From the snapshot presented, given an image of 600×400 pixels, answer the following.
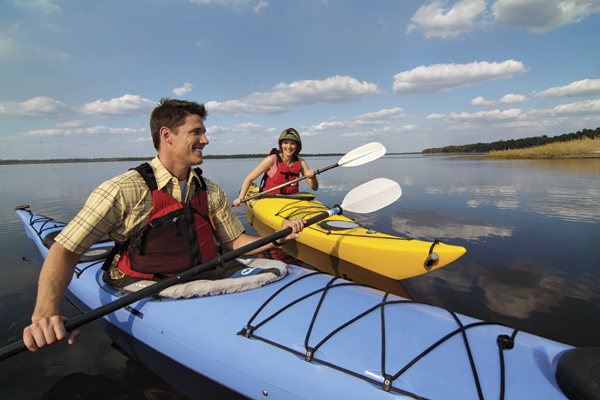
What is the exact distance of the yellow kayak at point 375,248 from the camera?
3.10 metres

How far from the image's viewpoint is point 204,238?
239cm

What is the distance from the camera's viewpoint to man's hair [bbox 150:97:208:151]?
7.06 feet

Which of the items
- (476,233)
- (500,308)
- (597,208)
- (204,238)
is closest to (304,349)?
(204,238)

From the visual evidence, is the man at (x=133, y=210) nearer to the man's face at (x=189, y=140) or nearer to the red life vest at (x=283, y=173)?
the man's face at (x=189, y=140)

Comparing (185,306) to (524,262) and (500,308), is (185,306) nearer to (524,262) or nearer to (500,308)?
(500,308)

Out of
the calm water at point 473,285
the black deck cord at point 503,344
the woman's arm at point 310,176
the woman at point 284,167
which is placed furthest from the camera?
the woman at point 284,167

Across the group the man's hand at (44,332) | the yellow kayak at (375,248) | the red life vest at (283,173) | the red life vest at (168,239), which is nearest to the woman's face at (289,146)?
the red life vest at (283,173)

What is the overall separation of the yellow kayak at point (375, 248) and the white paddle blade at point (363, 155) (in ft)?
3.81

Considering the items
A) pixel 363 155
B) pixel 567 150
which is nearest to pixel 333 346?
pixel 363 155

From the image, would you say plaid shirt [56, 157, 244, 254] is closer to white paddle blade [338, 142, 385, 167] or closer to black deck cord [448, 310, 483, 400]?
black deck cord [448, 310, 483, 400]

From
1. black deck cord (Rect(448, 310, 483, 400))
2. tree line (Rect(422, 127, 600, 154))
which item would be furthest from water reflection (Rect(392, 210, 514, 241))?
tree line (Rect(422, 127, 600, 154))

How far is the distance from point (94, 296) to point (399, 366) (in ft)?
8.92

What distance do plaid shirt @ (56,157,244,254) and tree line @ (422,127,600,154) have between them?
4693 centimetres

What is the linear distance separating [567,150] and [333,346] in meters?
35.9
